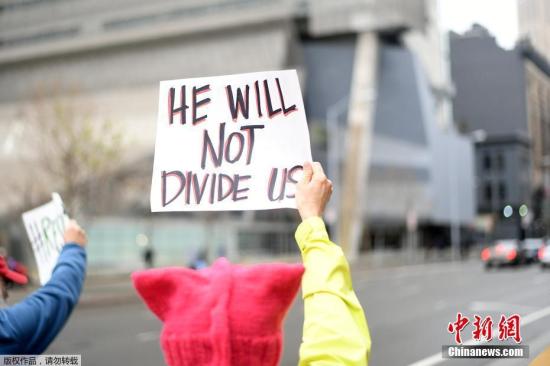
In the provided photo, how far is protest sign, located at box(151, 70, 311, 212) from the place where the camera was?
2.11 metres

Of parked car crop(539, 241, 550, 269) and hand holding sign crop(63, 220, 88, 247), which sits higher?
hand holding sign crop(63, 220, 88, 247)

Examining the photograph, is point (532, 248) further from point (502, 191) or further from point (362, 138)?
point (362, 138)

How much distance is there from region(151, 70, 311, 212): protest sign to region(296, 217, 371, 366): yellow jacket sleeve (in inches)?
13.2

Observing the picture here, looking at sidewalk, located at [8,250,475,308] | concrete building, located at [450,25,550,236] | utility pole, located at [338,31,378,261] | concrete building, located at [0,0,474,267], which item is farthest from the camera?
utility pole, located at [338,31,378,261]

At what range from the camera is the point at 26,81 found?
49.0 feet

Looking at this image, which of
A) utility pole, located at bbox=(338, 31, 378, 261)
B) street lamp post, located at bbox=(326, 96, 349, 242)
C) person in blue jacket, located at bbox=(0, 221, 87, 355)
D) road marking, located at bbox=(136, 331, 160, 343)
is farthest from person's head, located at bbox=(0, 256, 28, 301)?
road marking, located at bbox=(136, 331, 160, 343)

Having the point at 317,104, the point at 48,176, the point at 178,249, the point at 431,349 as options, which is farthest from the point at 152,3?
the point at 178,249

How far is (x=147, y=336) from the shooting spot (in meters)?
8.58

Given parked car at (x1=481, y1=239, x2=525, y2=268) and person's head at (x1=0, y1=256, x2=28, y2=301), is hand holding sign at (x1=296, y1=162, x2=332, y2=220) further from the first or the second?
parked car at (x1=481, y1=239, x2=525, y2=268)

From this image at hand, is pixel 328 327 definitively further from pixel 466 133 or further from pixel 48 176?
pixel 48 176

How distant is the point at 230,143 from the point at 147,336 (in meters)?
6.75

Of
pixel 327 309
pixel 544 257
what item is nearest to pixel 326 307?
pixel 327 309

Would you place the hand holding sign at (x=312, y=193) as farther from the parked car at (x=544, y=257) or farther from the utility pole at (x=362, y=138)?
the utility pole at (x=362, y=138)

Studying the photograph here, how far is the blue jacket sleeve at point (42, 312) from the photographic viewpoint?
2.07 m
